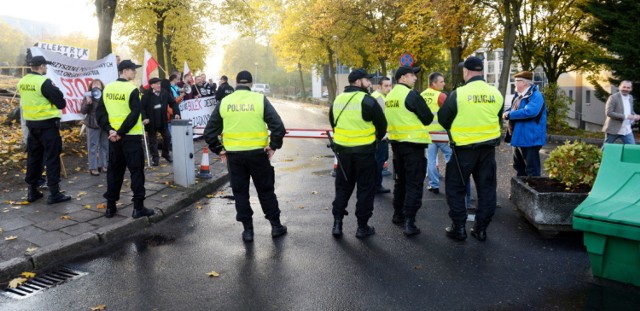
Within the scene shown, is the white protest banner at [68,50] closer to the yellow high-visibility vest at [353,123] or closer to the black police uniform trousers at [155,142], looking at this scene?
the black police uniform trousers at [155,142]

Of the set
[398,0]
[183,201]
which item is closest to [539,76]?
[398,0]

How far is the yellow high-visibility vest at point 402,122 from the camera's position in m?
5.82

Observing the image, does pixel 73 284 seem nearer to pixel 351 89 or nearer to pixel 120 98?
pixel 120 98

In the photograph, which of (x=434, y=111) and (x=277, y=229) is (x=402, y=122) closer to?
(x=434, y=111)

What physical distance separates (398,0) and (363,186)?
20200 millimetres

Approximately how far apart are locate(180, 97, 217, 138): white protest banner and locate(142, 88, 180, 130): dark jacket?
327 millimetres

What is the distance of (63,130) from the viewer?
39.1ft

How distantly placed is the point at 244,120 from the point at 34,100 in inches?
137

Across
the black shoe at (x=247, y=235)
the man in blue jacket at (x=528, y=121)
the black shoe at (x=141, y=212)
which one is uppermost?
the man in blue jacket at (x=528, y=121)

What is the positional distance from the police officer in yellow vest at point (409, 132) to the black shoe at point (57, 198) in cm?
478

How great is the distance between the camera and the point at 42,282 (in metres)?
4.80

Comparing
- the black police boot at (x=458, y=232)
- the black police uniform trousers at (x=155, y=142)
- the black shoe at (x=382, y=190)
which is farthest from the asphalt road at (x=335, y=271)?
the black police uniform trousers at (x=155, y=142)

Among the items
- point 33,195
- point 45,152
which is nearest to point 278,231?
point 45,152

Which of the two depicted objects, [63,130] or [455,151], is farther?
[63,130]
